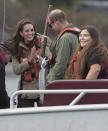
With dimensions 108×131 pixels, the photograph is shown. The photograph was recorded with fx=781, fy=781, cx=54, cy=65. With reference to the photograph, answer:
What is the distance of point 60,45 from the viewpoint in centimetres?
759

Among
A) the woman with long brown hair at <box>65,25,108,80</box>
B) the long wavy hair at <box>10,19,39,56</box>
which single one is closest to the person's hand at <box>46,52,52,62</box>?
the long wavy hair at <box>10,19,39,56</box>

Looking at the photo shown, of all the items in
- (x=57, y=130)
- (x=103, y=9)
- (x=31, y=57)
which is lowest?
(x=57, y=130)

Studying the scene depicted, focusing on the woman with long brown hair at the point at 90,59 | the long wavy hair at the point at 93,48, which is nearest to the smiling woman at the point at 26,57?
the woman with long brown hair at the point at 90,59

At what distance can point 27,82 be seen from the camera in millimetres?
7512

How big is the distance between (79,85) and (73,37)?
117cm

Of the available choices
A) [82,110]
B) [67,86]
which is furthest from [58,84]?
[82,110]

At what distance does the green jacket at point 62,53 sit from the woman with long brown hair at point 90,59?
1.09 ft

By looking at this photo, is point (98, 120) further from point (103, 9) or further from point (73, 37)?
point (103, 9)

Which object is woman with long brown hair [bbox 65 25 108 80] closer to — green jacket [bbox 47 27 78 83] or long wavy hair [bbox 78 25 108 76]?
long wavy hair [bbox 78 25 108 76]

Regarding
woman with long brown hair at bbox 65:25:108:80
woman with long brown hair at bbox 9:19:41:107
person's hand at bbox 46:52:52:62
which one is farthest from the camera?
person's hand at bbox 46:52:52:62

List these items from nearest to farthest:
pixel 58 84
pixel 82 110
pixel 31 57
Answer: pixel 82 110
pixel 58 84
pixel 31 57

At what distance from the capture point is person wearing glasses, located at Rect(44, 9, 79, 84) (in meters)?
7.55

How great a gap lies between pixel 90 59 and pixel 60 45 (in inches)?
26.2

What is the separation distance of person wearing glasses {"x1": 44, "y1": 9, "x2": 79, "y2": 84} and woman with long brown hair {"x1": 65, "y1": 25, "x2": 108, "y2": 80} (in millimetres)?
344
